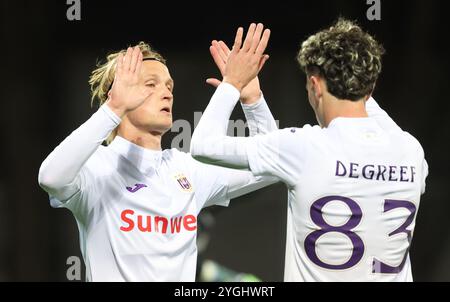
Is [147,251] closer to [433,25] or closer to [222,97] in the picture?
[222,97]

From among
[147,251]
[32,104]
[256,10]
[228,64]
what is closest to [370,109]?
[228,64]

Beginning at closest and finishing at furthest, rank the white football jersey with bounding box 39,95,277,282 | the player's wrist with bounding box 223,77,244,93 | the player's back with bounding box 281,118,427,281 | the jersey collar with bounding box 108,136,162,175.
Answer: the player's back with bounding box 281,118,427,281
the player's wrist with bounding box 223,77,244,93
the white football jersey with bounding box 39,95,277,282
the jersey collar with bounding box 108,136,162,175

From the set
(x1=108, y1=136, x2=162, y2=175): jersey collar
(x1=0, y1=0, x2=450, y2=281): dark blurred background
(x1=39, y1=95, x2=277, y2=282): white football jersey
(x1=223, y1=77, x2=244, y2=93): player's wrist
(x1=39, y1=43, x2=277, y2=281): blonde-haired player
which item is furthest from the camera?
(x1=0, y1=0, x2=450, y2=281): dark blurred background

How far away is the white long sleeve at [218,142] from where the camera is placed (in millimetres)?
2211

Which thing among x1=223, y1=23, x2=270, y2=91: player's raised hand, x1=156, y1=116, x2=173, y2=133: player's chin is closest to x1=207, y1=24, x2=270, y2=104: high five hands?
x1=223, y1=23, x2=270, y2=91: player's raised hand

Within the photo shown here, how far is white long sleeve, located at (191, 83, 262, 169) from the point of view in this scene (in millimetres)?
2211

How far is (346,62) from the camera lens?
2238mm

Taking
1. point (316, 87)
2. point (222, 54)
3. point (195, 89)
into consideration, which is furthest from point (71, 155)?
point (195, 89)

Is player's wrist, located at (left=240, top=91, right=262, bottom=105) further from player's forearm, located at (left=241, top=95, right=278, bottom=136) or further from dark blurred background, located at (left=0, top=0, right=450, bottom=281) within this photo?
dark blurred background, located at (left=0, top=0, right=450, bottom=281)

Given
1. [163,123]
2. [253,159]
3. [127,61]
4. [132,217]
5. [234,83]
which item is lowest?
[132,217]

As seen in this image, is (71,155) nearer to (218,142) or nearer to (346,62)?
(218,142)

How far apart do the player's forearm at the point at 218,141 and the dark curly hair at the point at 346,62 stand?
312mm

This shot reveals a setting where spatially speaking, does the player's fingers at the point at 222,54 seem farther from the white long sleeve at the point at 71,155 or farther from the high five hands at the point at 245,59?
the white long sleeve at the point at 71,155

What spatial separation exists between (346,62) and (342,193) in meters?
0.40
